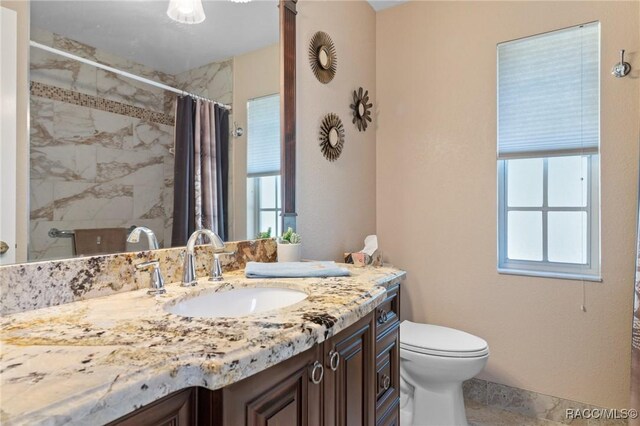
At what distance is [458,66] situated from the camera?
2.29m

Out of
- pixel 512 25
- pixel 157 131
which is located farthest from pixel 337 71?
pixel 157 131

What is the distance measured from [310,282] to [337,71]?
1.47m

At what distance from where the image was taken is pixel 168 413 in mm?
556

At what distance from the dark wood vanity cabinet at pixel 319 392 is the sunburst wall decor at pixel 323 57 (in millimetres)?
1266

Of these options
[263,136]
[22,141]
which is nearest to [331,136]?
[263,136]

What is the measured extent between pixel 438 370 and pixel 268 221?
1100 mm

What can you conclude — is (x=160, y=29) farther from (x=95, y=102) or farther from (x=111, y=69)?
(x=95, y=102)

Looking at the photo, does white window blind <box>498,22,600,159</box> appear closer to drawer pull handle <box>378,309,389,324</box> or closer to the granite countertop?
drawer pull handle <box>378,309,389,324</box>

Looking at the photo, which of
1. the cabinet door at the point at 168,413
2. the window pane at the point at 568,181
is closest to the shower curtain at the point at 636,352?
the window pane at the point at 568,181

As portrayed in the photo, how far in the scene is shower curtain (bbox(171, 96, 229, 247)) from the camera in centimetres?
122

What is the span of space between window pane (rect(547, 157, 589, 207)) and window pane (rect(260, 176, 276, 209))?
65.4 inches

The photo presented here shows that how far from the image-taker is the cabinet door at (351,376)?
87 cm

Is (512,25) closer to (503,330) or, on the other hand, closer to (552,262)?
(552,262)

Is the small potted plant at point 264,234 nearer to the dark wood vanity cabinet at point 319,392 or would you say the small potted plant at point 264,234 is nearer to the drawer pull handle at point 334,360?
the dark wood vanity cabinet at point 319,392
